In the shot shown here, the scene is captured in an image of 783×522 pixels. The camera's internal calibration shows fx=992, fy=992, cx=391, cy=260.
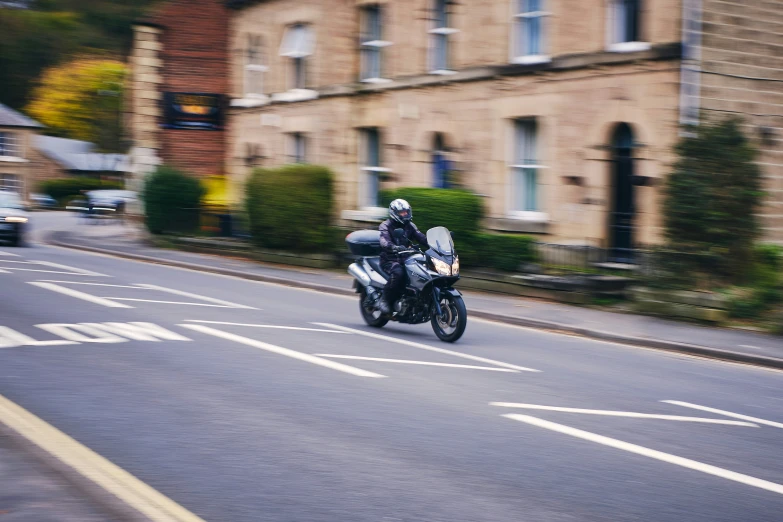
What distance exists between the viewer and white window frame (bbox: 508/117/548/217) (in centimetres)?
2127

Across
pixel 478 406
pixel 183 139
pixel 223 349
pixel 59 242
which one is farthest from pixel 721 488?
pixel 183 139

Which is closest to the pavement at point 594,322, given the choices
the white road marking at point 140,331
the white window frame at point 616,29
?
the white window frame at point 616,29

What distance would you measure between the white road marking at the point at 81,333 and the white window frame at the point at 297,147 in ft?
60.1

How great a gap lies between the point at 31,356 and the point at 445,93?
1531cm

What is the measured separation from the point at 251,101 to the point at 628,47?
630 inches

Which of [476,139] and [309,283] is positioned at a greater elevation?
[476,139]

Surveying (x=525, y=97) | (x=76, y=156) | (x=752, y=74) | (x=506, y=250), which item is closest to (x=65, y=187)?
(x=76, y=156)

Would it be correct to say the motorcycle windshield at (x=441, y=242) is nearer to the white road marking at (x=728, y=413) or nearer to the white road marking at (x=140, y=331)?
the white road marking at (x=140, y=331)

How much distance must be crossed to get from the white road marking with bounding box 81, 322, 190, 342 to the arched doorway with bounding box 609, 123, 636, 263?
10036mm

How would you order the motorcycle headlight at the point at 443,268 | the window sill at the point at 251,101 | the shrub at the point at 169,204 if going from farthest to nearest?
the window sill at the point at 251,101, the shrub at the point at 169,204, the motorcycle headlight at the point at 443,268

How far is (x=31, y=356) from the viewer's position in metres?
9.45

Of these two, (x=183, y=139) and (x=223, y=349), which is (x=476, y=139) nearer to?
(x=223, y=349)

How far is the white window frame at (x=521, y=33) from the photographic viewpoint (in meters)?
20.8

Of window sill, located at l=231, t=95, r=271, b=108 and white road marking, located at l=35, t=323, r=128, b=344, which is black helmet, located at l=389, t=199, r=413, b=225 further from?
window sill, located at l=231, t=95, r=271, b=108
